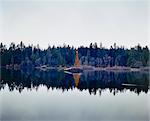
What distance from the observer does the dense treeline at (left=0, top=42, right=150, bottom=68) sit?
3.35 metres

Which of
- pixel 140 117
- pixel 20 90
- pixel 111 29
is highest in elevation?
pixel 111 29

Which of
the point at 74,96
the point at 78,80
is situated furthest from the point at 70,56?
the point at 74,96

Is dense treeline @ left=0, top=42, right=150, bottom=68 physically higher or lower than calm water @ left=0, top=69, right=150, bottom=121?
higher

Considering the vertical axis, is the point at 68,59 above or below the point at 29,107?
above

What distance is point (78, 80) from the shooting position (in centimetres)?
339

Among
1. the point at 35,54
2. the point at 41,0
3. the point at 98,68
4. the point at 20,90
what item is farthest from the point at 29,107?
the point at 41,0

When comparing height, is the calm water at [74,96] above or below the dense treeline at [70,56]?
below

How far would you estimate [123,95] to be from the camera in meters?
3.37

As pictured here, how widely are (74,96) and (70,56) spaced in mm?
363

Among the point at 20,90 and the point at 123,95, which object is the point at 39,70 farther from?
the point at 123,95

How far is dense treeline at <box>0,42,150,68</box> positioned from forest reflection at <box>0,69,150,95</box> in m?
0.08

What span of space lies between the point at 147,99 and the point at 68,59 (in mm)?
797

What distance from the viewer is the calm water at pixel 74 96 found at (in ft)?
10.8

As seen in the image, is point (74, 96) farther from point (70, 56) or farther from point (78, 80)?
point (70, 56)
